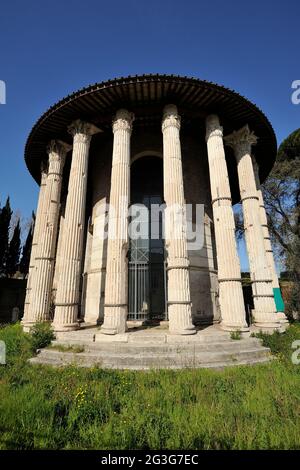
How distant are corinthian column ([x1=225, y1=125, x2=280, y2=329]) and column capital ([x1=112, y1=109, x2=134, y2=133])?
16.6 feet

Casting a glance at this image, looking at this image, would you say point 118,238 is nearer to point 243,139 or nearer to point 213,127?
point 213,127

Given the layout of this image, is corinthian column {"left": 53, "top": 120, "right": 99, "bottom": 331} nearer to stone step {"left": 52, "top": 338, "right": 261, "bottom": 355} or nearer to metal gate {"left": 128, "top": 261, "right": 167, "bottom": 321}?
stone step {"left": 52, "top": 338, "right": 261, "bottom": 355}

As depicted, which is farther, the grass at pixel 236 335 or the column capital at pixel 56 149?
the column capital at pixel 56 149

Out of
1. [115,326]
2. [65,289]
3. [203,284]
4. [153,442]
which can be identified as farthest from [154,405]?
[203,284]

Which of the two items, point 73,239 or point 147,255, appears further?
point 147,255

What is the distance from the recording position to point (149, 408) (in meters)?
4.08

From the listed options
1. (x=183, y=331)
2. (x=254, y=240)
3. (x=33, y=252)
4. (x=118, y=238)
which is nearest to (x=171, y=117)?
(x=118, y=238)

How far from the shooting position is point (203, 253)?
1162cm

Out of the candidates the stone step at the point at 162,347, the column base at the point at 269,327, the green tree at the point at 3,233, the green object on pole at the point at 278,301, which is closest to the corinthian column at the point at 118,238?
the stone step at the point at 162,347

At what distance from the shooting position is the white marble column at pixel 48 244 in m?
9.88

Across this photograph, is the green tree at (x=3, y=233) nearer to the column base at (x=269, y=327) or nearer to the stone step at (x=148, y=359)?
the stone step at (x=148, y=359)

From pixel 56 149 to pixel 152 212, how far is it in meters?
5.79

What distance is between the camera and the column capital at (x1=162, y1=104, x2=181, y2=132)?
10148mm

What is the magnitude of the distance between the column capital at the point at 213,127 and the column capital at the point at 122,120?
3477mm
